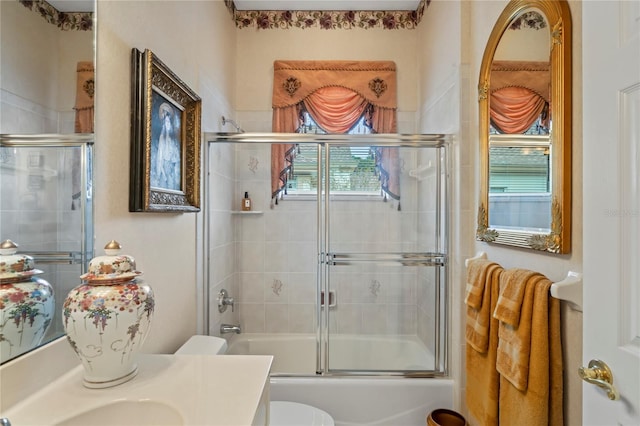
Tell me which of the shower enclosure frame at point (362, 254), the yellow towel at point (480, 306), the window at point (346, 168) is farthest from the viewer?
the window at point (346, 168)

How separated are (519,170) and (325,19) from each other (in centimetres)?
209

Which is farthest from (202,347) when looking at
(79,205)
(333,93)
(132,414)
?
(333,93)

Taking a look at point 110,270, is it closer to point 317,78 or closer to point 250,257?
point 250,257

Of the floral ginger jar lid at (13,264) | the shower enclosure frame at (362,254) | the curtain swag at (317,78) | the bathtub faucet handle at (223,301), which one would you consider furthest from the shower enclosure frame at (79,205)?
the curtain swag at (317,78)

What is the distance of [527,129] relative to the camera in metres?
1.28

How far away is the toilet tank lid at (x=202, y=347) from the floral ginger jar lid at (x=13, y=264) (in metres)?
0.86

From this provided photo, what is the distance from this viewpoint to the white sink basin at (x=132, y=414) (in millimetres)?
729

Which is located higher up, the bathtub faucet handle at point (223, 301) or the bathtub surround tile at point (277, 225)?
the bathtub surround tile at point (277, 225)

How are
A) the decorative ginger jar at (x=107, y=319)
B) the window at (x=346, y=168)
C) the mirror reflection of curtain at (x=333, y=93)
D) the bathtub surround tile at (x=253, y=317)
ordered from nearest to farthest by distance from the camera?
the decorative ginger jar at (x=107, y=319), the window at (x=346, y=168), the bathtub surround tile at (x=253, y=317), the mirror reflection of curtain at (x=333, y=93)

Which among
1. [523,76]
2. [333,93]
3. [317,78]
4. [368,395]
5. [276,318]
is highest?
[317,78]

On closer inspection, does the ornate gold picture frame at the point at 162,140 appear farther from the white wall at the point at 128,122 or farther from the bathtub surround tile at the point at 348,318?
the bathtub surround tile at the point at 348,318

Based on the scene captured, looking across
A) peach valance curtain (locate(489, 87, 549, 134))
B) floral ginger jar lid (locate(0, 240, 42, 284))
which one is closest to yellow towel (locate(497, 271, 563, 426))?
peach valance curtain (locate(489, 87, 549, 134))

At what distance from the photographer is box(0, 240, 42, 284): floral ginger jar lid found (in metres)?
0.65
